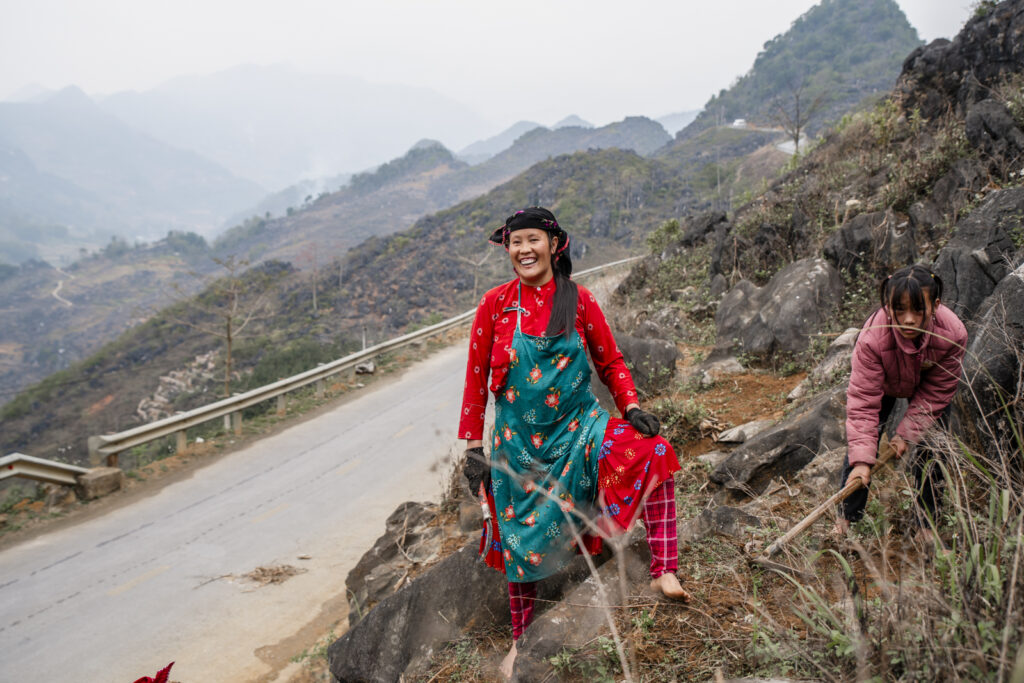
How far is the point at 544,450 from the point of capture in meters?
2.63

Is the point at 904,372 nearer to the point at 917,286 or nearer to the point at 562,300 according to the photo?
the point at 917,286

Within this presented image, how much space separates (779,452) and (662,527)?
6.47ft

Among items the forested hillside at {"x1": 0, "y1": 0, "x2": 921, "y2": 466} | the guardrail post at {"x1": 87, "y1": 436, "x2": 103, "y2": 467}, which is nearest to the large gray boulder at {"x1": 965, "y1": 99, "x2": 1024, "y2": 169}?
the guardrail post at {"x1": 87, "y1": 436, "x2": 103, "y2": 467}

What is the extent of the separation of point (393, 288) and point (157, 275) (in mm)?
67528

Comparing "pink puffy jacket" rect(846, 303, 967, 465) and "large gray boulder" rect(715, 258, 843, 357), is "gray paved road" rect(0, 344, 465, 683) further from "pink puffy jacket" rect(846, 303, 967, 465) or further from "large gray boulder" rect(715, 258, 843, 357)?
"large gray boulder" rect(715, 258, 843, 357)

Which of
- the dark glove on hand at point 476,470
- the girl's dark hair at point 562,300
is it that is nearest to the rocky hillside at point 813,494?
the dark glove on hand at point 476,470

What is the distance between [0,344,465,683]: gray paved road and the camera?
181 inches

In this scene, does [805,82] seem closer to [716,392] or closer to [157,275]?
[716,392]

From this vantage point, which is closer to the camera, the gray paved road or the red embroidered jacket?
the red embroidered jacket

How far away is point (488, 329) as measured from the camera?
284 cm

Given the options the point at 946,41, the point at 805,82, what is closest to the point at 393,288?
the point at 946,41

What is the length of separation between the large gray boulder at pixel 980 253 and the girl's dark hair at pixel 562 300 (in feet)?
9.52

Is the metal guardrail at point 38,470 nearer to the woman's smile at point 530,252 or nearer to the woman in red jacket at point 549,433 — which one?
the woman in red jacket at point 549,433

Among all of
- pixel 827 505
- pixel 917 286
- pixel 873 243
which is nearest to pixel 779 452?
pixel 917 286
